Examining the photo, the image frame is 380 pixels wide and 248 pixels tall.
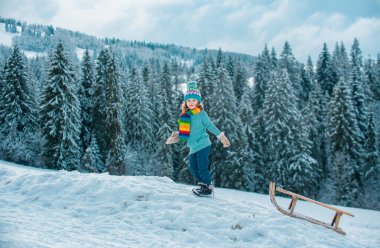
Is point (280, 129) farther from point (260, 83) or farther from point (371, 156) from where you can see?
point (260, 83)

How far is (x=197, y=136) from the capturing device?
8000 millimetres

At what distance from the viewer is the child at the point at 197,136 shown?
7.95 m

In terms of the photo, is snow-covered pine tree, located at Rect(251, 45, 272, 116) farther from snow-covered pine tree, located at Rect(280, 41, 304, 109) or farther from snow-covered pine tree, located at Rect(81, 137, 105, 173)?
snow-covered pine tree, located at Rect(81, 137, 105, 173)

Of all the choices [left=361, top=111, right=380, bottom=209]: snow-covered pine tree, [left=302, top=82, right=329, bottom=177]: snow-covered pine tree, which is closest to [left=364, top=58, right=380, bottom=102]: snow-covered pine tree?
[left=302, top=82, right=329, bottom=177]: snow-covered pine tree

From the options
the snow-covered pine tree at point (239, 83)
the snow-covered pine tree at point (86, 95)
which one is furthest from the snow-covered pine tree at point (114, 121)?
the snow-covered pine tree at point (239, 83)

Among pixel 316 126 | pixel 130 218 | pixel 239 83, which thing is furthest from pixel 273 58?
pixel 130 218

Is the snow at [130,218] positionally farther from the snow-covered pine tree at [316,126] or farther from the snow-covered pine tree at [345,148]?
the snow-covered pine tree at [316,126]

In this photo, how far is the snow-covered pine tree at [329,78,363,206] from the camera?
3881 centimetres

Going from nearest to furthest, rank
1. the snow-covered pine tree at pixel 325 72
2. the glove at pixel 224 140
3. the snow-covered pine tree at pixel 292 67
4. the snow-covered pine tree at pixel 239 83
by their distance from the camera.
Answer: the glove at pixel 224 140 < the snow-covered pine tree at pixel 239 83 < the snow-covered pine tree at pixel 292 67 < the snow-covered pine tree at pixel 325 72

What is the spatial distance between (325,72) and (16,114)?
49563 millimetres

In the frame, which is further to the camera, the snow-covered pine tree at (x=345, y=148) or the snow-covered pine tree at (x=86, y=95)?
the snow-covered pine tree at (x=86, y=95)

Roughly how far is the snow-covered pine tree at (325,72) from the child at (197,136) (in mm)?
58402

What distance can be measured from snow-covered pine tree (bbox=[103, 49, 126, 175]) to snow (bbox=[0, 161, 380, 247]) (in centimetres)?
3077

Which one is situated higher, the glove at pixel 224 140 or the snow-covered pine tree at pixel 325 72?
the snow-covered pine tree at pixel 325 72
